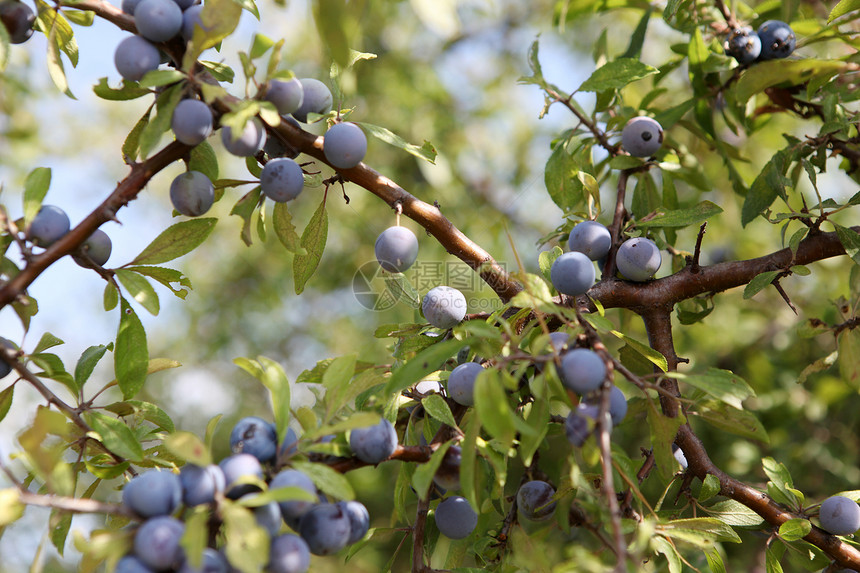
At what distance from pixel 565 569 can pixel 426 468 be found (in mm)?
210

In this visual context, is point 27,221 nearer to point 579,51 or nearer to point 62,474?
point 62,474

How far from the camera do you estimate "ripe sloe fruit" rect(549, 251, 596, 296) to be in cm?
101

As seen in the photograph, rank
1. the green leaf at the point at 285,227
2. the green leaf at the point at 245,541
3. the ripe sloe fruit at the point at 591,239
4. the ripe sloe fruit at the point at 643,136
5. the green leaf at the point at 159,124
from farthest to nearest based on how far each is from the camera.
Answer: the ripe sloe fruit at the point at 643,136 → the ripe sloe fruit at the point at 591,239 → the green leaf at the point at 285,227 → the green leaf at the point at 159,124 → the green leaf at the point at 245,541

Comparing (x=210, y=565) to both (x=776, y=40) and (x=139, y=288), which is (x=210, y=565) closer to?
(x=139, y=288)

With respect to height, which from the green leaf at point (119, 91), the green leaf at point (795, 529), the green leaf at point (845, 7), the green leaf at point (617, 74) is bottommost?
the green leaf at point (795, 529)

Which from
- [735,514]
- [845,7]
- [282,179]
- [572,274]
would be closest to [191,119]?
[282,179]

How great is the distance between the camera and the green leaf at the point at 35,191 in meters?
0.87

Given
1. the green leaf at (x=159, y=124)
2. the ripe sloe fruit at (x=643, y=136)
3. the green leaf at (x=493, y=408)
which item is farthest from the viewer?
the ripe sloe fruit at (x=643, y=136)

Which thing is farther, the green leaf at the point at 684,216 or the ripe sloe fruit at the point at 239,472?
the green leaf at the point at 684,216

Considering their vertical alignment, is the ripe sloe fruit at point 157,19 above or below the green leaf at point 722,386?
above

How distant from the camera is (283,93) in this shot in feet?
2.96

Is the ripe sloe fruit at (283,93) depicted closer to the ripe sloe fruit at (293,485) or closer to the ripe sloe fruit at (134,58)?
the ripe sloe fruit at (134,58)

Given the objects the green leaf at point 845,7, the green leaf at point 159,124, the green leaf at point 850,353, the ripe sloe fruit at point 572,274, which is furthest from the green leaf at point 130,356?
the green leaf at point 845,7

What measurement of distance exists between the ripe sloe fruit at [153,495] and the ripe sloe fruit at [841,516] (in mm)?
964
